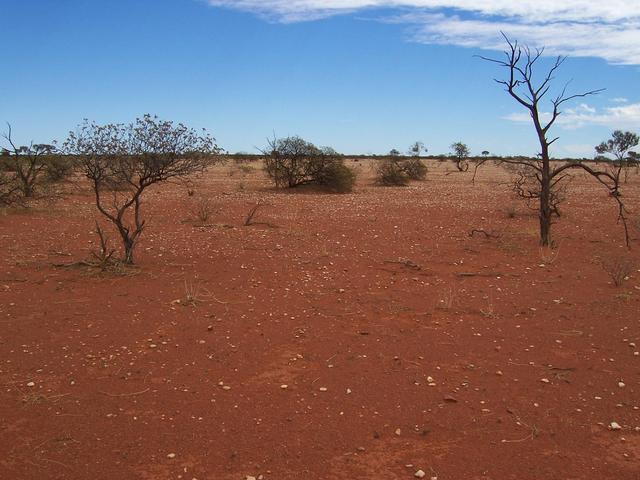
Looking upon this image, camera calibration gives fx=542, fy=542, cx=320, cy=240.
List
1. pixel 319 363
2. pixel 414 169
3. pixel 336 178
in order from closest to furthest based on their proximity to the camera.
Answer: pixel 319 363, pixel 336 178, pixel 414 169

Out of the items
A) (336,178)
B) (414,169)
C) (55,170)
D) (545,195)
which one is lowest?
(545,195)

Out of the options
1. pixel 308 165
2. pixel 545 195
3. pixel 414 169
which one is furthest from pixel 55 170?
pixel 545 195

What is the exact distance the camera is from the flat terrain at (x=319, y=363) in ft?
13.4

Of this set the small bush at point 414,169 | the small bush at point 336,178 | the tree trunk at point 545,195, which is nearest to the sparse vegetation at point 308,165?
the small bush at point 336,178

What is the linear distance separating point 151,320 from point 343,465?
11.9 feet

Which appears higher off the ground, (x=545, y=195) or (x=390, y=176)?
(x=390, y=176)

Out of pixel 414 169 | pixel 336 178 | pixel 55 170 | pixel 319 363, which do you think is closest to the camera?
pixel 319 363

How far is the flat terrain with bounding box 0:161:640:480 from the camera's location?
4094 millimetres

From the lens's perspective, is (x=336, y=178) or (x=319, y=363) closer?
(x=319, y=363)

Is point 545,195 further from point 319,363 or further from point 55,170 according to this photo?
point 55,170

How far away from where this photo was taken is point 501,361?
5.76 meters

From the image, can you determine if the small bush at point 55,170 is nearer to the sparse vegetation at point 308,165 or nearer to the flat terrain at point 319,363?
the sparse vegetation at point 308,165

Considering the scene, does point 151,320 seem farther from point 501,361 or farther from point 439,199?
point 439,199

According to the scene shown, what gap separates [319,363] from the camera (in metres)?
5.67
